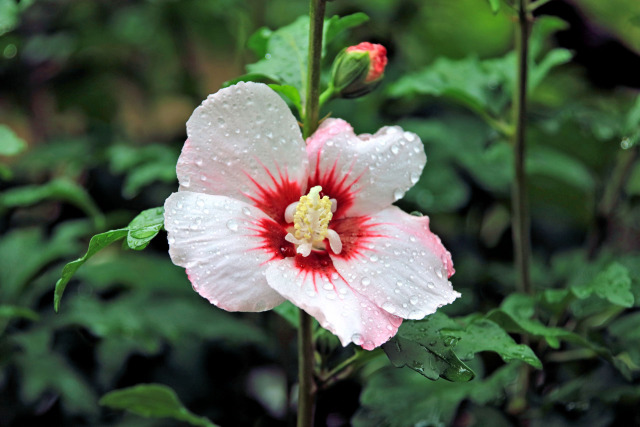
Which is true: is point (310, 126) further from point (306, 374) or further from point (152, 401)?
point (152, 401)

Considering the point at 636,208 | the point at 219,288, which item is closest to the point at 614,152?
the point at 636,208

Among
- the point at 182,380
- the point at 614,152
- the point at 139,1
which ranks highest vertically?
the point at 139,1

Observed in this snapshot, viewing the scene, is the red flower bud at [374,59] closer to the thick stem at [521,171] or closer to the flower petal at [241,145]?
the flower petal at [241,145]

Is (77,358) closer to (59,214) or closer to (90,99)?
(59,214)

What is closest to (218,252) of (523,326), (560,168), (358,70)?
(358,70)

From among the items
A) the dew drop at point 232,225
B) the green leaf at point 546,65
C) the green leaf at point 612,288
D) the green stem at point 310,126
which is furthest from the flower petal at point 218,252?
the green leaf at point 546,65
